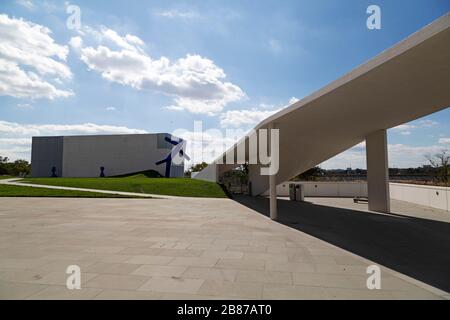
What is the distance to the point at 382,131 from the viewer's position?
13.9m

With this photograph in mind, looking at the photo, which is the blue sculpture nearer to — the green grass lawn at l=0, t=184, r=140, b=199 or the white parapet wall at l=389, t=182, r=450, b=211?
the green grass lawn at l=0, t=184, r=140, b=199

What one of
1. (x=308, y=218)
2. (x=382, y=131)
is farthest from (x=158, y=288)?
(x=382, y=131)

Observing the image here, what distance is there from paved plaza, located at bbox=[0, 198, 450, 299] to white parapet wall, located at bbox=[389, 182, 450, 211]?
650 centimetres

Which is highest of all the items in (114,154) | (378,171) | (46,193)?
(114,154)

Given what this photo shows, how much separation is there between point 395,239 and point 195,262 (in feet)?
20.5

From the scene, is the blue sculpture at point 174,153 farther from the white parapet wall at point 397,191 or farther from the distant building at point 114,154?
the white parapet wall at point 397,191

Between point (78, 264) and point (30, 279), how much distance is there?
89 cm

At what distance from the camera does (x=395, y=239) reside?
8.17 m

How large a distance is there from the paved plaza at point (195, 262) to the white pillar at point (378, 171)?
4.29 m

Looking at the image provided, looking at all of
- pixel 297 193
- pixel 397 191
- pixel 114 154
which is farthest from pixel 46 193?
pixel 397 191

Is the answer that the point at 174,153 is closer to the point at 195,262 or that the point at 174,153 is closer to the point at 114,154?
the point at 114,154

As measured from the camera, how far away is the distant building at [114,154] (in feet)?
158
